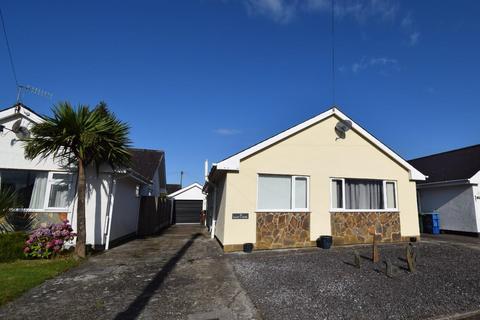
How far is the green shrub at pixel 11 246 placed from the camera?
25.8ft

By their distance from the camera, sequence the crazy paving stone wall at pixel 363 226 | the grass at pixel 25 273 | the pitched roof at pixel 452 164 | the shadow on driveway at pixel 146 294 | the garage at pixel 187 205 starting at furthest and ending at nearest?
the garage at pixel 187 205
the pitched roof at pixel 452 164
the crazy paving stone wall at pixel 363 226
the grass at pixel 25 273
the shadow on driveway at pixel 146 294

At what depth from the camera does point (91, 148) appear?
8961 mm

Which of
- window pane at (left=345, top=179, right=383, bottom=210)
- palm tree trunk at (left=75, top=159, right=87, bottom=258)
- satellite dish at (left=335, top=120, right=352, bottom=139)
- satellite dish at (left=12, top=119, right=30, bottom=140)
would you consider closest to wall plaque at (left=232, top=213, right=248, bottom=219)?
window pane at (left=345, top=179, right=383, bottom=210)

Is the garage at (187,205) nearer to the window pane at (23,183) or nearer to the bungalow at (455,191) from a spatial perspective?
the window pane at (23,183)

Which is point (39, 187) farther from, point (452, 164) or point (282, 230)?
point (452, 164)

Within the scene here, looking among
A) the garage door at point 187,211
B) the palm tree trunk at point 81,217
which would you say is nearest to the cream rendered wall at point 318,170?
the palm tree trunk at point 81,217

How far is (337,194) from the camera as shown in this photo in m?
11.0

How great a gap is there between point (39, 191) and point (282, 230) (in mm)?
9149

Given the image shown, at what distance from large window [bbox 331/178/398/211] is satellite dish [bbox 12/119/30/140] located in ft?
40.0

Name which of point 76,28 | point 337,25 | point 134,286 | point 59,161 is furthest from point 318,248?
point 76,28

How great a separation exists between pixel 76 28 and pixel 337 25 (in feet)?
31.3

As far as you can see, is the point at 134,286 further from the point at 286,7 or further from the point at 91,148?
the point at 286,7

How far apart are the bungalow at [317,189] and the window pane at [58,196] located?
18.8ft

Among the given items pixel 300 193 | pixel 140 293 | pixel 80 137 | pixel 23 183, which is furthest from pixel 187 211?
pixel 140 293
